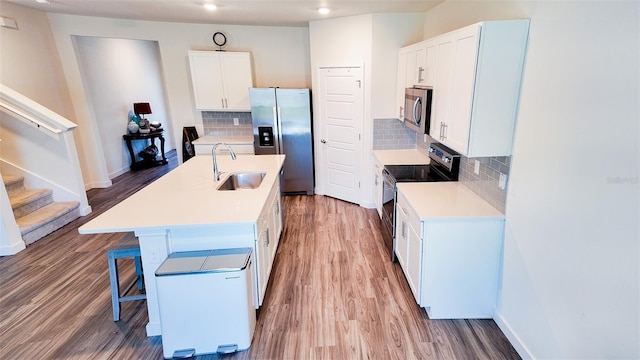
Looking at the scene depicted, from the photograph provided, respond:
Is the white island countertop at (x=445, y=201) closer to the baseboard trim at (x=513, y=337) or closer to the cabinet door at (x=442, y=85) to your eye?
the cabinet door at (x=442, y=85)

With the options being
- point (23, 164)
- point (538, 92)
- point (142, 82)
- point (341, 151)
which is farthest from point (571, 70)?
point (142, 82)

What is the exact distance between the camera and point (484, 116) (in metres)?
2.09

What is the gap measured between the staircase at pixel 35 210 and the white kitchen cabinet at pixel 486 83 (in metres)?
4.62

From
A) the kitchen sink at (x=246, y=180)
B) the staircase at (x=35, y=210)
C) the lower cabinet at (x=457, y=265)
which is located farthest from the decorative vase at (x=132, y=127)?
the lower cabinet at (x=457, y=265)

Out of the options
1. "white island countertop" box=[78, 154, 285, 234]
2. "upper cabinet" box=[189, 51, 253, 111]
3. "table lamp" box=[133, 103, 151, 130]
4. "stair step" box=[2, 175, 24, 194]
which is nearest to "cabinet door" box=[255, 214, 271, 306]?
"white island countertop" box=[78, 154, 285, 234]

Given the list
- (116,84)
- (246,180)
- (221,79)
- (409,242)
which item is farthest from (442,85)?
(116,84)

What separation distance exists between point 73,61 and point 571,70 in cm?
628

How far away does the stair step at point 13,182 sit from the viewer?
13.2ft

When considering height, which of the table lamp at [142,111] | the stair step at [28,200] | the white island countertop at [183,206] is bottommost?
the stair step at [28,200]

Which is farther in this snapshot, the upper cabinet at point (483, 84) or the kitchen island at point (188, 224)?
the kitchen island at point (188, 224)

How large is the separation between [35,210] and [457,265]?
4.95 meters

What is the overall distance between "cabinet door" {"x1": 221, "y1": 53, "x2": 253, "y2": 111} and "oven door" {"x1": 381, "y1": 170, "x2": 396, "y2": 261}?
2.77 m

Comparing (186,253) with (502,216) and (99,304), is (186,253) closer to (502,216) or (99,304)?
(99,304)

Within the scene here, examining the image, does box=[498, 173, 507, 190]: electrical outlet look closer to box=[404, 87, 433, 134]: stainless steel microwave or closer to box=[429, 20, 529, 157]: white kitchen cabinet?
box=[429, 20, 529, 157]: white kitchen cabinet
